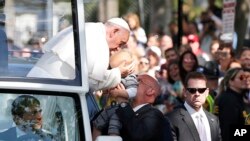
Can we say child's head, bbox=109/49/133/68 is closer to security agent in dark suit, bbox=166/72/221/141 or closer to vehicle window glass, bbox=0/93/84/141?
security agent in dark suit, bbox=166/72/221/141

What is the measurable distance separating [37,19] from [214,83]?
5397 mm

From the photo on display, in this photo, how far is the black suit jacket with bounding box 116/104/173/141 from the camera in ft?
26.2

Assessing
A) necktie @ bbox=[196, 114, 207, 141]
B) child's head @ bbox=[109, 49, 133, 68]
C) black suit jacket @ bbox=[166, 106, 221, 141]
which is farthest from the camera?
necktie @ bbox=[196, 114, 207, 141]

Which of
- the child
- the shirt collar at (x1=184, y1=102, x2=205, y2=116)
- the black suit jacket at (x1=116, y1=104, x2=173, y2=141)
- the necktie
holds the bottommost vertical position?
the necktie

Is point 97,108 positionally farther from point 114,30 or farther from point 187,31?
point 187,31

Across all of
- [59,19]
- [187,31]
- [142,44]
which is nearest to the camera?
[59,19]

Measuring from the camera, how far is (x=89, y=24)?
831 centimetres

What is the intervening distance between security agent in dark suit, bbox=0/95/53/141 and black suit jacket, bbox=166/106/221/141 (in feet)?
8.92

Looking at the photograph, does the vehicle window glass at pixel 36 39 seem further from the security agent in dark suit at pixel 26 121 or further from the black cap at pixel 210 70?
the black cap at pixel 210 70

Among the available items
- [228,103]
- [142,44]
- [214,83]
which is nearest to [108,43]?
[228,103]

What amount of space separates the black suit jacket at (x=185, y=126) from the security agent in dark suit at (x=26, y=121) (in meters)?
2.72

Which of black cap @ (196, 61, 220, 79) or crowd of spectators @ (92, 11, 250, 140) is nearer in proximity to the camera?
crowd of spectators @ (92, 11, 250, 140)

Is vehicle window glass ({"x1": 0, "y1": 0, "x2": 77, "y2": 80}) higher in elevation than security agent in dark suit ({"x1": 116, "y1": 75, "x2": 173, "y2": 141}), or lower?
higher

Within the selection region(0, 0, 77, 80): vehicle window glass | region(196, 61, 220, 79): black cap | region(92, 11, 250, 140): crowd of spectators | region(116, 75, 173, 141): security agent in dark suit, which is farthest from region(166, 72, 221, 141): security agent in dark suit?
region(196, 61, 220, 79): black cap
